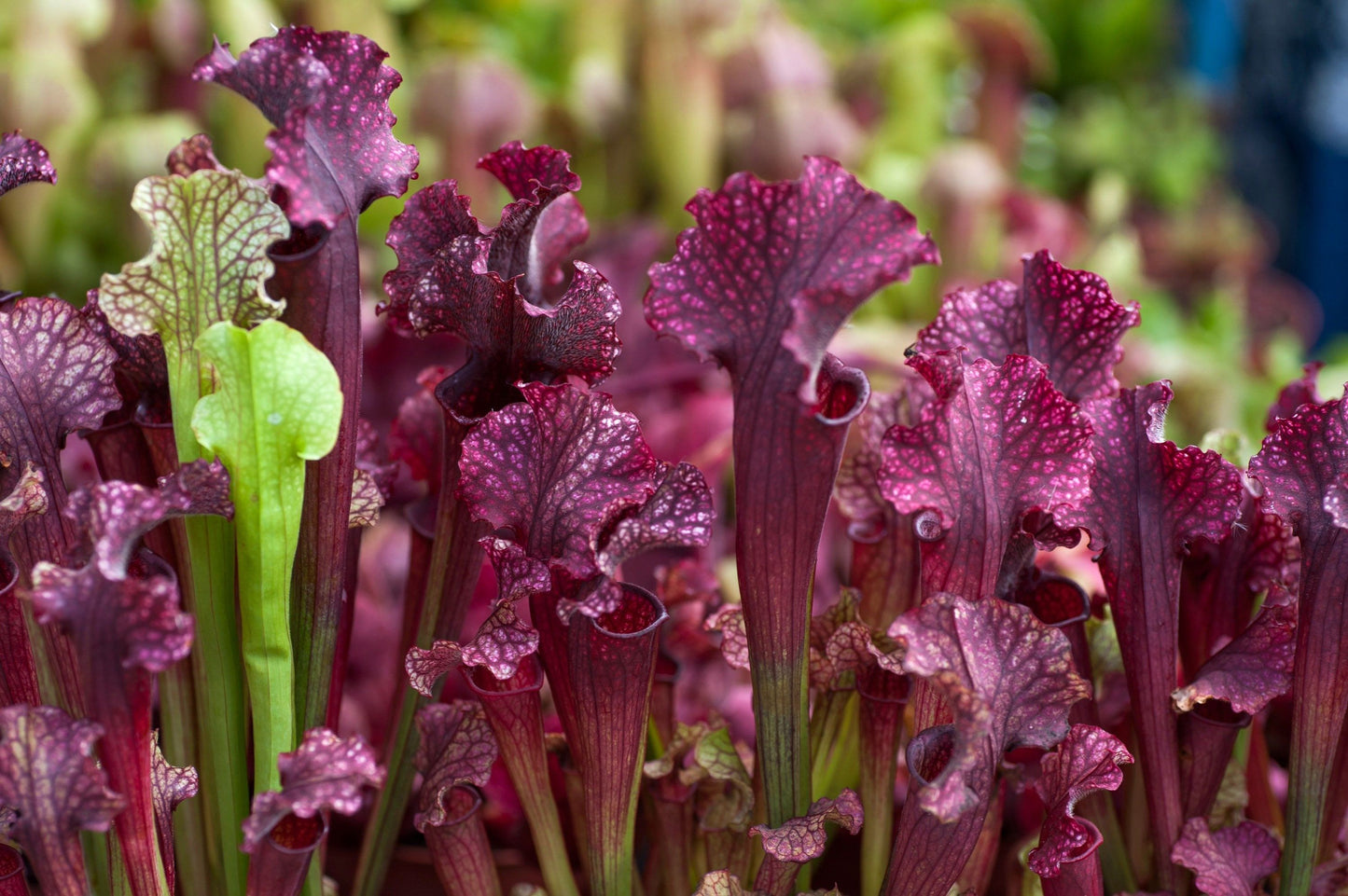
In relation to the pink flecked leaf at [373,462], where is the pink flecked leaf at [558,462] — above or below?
above

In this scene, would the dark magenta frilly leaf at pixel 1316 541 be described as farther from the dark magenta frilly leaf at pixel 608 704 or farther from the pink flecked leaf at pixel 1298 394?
the dark magenta frilly leaf at pixel 608 704

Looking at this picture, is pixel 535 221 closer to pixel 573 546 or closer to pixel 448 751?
pixel 573 546

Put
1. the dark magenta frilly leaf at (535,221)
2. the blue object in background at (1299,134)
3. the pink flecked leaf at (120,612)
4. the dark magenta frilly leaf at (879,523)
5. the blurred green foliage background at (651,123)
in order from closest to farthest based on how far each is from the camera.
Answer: the pink flecked leaf at (120,612) → the dark magenta frilly leaf at (535,221) → the dark magenta frilly leaf at (879,523) → the blurred green foliage background at (651,123) → the blue object in background at (1299,134)

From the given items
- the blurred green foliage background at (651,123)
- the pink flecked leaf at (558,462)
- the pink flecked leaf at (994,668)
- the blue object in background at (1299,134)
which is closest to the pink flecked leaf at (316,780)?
the pink flecked leaf at (558,462)

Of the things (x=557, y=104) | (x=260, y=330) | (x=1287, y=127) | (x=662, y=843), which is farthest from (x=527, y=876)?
(x=1287, y=127)

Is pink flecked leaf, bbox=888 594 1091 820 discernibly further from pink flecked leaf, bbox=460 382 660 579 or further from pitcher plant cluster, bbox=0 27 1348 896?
pink flecked leaf, bbox=460 382 660 579

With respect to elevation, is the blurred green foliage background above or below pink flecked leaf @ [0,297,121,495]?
above

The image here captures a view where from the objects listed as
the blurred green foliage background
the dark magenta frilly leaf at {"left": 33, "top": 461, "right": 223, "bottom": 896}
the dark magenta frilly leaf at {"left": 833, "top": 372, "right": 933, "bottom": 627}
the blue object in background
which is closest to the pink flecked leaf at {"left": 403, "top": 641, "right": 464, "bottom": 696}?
the dark magenta frilly leaf at {"left": 33, "top": 461, "right": 223, "bottom": 896}

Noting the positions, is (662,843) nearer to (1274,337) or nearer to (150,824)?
(150,824)
